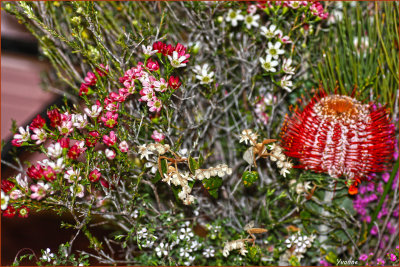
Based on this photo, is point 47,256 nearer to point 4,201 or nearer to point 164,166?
point 4,201

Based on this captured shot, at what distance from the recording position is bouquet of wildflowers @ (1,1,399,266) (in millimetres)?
617

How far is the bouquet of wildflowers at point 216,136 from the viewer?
0.62 metres

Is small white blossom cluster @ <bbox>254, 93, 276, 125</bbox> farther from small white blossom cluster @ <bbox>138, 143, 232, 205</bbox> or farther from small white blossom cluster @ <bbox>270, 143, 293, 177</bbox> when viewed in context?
small white blossom cluster @ <bbox>138, 143, 232, 205</bbox>

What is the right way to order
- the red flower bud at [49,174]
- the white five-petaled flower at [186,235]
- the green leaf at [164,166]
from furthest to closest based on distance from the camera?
the white five-petaled flower at [186,235], the green leaf at [164,166], the red flower bud at [49,174]

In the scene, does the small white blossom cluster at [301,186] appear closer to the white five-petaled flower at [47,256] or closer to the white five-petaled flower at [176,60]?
the white five-petaled flower at [176,60]

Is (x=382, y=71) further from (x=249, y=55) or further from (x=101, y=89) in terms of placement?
(x=101, y=89)

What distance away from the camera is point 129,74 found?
0.61 m

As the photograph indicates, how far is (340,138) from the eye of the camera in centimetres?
68

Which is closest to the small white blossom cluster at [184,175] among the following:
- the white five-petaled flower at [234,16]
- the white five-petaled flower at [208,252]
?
the white five-petaled flower at [208,252]

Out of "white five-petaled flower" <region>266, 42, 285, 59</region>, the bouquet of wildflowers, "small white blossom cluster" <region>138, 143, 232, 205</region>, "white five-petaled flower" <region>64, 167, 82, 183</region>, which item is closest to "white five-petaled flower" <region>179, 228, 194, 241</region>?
the bouquet of wildflowers

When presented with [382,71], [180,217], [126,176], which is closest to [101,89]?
[126,176]

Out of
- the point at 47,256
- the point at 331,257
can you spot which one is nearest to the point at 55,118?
the point at 47,256

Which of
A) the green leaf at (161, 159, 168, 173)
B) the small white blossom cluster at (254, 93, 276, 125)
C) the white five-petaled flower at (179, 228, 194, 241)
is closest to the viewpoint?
the green leaf at (161, 159, 168, 173)

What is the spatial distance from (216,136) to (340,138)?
11.7 inches
